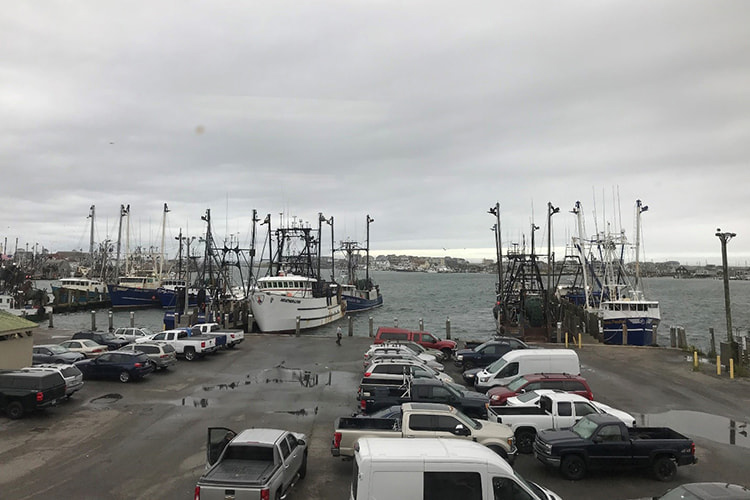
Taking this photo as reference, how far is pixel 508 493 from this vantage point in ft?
23.5

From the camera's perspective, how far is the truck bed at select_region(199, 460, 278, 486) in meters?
8.21

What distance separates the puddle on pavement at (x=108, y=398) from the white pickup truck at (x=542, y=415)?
12569 mm

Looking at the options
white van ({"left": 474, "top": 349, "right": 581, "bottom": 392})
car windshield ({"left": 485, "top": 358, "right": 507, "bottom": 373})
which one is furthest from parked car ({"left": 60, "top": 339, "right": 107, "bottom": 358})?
Result: white van ({"left": 474, "top": 349, "right": 581, "bottom": 392})

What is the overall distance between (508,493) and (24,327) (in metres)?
19.1

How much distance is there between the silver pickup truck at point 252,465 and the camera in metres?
8.02

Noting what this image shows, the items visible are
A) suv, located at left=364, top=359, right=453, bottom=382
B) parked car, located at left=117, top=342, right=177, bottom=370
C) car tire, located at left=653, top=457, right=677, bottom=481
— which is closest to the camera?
car tire, located at left=653, top=457, right=677, bottom=481

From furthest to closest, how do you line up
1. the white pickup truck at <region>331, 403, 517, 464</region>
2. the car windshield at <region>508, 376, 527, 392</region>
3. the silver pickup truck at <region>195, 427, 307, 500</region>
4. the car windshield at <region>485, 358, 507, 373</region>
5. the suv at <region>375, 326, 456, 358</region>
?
the suv at <region>375, 326, 456, 358</region> < the car windshield at <region>485, 358, 507, 373</region> < the car windshield at <region>508, 376, 527, 392</region> < the white pickup truck at <region>331, 403, 517, 464</region> < the silver pickup truck at <region>195, 427, 307, 500</region>

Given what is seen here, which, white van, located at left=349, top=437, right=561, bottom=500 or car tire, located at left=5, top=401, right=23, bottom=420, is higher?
white van, located at left=349, top=437, right=561, bottom=500

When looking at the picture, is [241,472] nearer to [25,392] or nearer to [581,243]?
[25,392]

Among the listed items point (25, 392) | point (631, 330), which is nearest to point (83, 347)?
point (25, 392)

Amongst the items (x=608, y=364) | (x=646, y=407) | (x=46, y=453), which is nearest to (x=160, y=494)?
(x=46, y=453)

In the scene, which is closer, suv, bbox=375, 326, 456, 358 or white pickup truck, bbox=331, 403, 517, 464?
white pickup truck, bbox=331, 403, 517, 464

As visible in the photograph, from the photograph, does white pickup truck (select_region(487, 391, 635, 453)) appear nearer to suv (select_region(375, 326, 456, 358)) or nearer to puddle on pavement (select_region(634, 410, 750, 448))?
puddle on pavement (select_region(634, 410, 750, 448))

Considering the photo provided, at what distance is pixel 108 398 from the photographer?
57.3 ft
